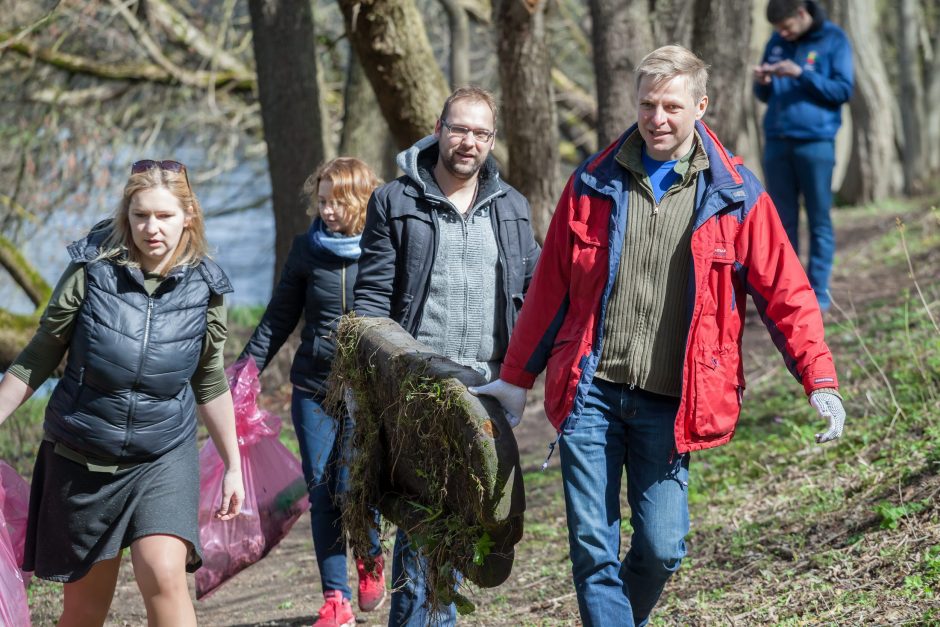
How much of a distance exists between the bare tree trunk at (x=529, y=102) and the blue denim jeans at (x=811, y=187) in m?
1.59

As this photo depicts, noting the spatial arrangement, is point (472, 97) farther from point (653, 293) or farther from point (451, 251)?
point (653, 293)

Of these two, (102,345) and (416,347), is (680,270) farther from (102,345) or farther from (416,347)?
(102,345)

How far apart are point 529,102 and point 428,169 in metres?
4.11

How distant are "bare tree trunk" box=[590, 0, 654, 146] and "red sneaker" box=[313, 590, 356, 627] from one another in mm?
4363

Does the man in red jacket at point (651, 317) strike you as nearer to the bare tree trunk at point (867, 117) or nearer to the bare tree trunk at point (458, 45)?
the bare tree trunk at point (458, 45)

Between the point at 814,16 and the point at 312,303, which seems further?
the point at 814,16

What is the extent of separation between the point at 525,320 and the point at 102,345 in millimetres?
1281

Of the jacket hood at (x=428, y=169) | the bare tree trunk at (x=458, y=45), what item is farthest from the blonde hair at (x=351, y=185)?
the bare tree trunk at (x=458, y=45)

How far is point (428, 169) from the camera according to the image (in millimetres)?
4191

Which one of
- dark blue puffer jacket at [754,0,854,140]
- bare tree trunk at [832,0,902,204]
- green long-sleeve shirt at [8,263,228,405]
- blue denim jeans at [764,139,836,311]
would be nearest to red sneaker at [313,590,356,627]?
green long-sleeve shirt at [8,263,228,405]

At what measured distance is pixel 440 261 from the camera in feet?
13.3

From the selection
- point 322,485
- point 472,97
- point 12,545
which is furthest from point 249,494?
point 472,97

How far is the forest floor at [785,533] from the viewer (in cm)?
412

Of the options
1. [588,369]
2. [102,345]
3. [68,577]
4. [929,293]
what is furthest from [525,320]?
[929,293]
